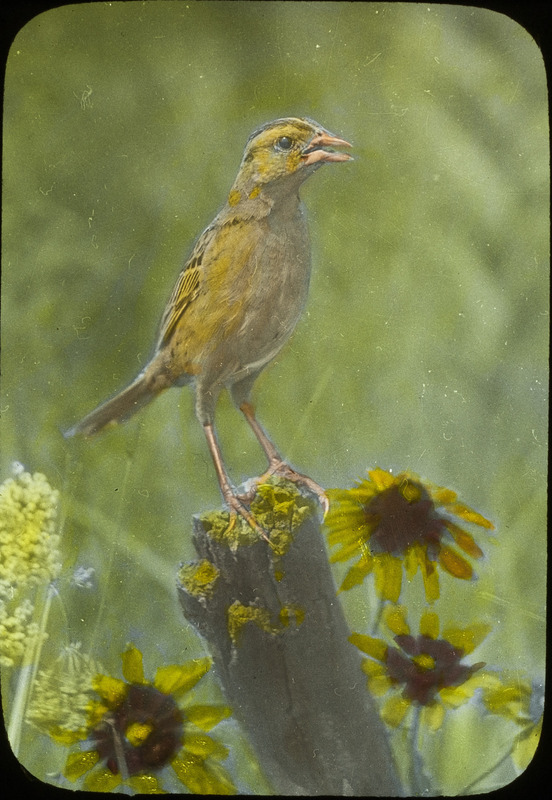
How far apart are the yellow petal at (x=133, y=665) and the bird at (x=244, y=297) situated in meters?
0.19

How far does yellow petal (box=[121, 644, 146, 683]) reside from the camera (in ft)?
3.51

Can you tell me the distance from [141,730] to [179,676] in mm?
80

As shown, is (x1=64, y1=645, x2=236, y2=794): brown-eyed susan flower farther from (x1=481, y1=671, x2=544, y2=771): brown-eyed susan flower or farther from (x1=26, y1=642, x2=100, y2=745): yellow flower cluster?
(x1=481, y1=671, x2=544, y2=771): brown-eyed susan flower

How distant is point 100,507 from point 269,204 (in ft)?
1.29

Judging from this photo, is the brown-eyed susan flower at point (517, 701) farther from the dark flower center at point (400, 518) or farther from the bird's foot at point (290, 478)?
the bird's foot at point (290, 478)

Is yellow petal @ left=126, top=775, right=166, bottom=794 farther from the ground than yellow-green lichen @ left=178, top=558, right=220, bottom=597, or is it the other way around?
yellow-green lichen @ left=178, top=558, right=220, bottom=597

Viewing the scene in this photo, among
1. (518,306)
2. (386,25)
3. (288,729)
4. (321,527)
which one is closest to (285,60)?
(386,25)

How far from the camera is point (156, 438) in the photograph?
106 cm

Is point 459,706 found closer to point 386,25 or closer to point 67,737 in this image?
point 67,737

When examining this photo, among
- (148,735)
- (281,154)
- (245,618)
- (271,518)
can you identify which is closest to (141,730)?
(148,735)

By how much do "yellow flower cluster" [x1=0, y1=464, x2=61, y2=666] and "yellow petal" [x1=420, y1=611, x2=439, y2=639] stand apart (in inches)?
16.7

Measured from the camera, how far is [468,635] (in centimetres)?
107

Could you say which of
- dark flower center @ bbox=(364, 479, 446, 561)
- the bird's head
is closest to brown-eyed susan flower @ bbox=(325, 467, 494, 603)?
dark flower center @ bbox=(364, 479, 446, 561)

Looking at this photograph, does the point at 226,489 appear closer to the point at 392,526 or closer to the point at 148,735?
the point at 392,526
